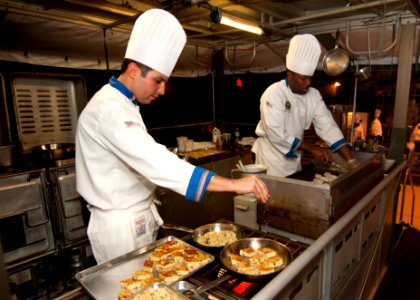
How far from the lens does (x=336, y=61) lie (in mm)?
3557

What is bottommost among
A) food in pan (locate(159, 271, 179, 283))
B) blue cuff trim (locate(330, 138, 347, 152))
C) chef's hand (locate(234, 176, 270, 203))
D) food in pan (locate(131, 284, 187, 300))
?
food in pan (locate(159, 271, 179, 283))

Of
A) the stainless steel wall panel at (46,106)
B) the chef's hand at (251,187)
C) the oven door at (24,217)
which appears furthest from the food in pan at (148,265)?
the stainless steel wall panel at (46,106)

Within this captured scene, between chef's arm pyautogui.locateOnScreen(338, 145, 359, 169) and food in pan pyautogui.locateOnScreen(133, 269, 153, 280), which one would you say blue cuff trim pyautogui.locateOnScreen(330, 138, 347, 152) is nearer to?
chef's arm pyautogui.locateOnScreen(338, 145, 359, 169)

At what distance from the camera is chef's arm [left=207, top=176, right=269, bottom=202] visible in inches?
51.6

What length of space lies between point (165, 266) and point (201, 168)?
0.46 metres

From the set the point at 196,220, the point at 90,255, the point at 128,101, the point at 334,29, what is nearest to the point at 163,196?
the point at 196,220

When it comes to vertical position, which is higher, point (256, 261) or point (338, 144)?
point (338, 144)

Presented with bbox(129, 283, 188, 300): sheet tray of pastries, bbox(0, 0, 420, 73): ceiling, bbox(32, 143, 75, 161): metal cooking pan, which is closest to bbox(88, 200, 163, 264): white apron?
bbox(129, 283, 188, 300): sheet tray of pastries

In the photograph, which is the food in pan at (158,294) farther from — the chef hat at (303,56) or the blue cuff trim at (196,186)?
the chef hat at (303,56)

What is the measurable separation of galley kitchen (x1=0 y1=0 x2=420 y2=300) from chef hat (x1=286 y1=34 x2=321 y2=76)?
0.01 m

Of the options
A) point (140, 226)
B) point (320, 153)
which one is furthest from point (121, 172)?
point (320, 153)

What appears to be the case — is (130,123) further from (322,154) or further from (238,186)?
(322,154)

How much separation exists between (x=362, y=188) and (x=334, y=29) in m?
2.61

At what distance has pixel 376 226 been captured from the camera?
240cm
